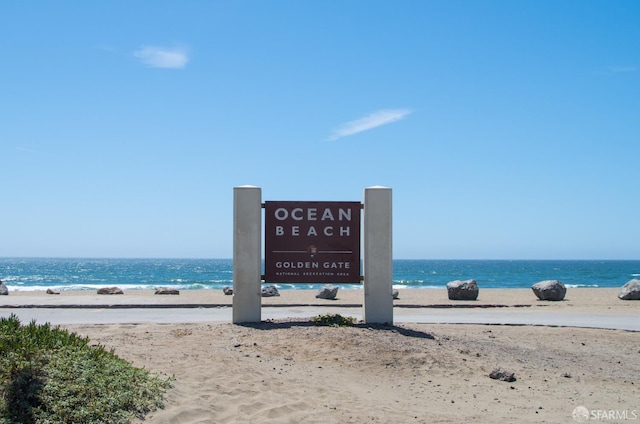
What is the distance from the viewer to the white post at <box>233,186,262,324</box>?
12.1 meters

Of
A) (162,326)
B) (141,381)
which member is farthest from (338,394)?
(162,326)

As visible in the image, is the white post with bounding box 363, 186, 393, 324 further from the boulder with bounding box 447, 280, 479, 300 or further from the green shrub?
the boulder with bounding box 447, 280, 479, 300

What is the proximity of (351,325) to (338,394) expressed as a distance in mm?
4498

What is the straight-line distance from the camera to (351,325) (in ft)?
38.2

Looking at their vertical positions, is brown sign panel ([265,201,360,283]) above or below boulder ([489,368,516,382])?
above

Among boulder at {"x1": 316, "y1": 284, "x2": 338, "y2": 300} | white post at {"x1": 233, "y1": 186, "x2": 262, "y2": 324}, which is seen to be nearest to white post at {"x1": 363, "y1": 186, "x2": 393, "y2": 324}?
white post at {"x1": 233, "y1": 186, "x2": 262, "y2": 324}

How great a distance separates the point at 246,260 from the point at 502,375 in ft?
19.3

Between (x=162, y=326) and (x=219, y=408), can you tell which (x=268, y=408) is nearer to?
(x=219, y=408)

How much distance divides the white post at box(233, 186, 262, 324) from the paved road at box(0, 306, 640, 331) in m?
1.86

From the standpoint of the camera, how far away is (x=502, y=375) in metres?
8.18

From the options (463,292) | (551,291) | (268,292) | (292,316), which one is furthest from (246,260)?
(551,291)

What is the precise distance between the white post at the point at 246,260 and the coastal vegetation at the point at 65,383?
5199 millimetres

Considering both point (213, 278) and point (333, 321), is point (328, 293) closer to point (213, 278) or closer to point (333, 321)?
point (333, 321)

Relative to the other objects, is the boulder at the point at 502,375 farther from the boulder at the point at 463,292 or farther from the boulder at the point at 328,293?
the boulder at the point at 328,293
